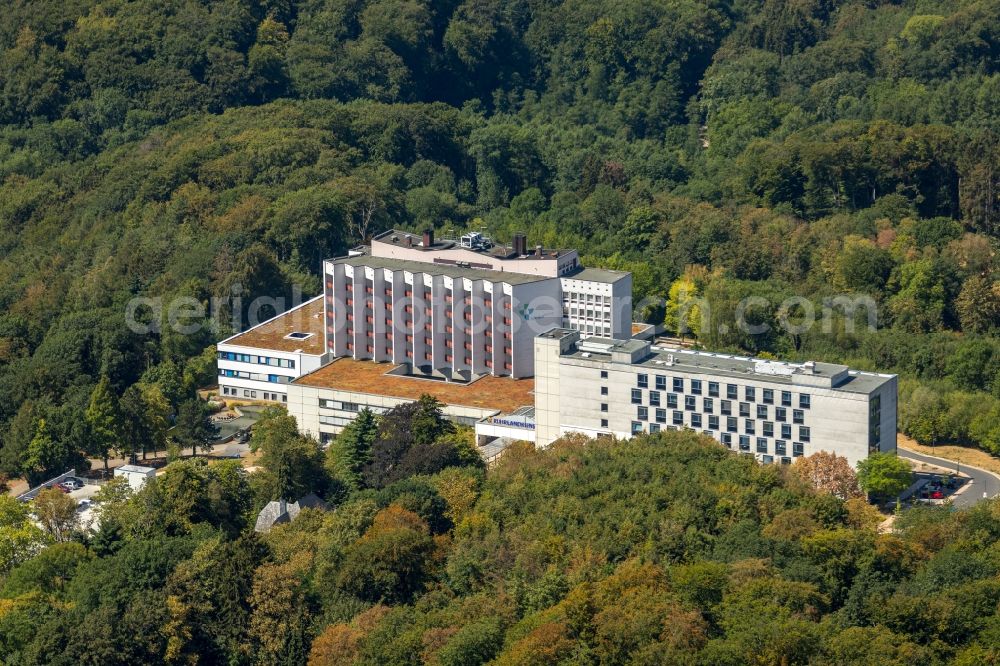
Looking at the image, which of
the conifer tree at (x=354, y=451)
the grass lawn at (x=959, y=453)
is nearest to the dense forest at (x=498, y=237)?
the conifer tree at (x=354, y=451)

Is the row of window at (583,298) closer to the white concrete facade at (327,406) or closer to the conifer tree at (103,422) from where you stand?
the white concrete facade at (327,406)

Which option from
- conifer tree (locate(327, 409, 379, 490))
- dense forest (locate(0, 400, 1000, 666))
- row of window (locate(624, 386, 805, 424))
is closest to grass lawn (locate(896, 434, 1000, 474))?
row of window (locate(624, 386, 805, 424))

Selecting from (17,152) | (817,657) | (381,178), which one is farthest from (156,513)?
(17,152)

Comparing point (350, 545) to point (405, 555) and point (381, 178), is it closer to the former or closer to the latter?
point (405, 555)

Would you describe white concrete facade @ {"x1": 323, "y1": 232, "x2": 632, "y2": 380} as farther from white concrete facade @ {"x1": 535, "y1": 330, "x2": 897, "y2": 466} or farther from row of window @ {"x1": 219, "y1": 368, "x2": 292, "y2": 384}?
white concrete facade @ {"x1": 535, "y1": 330, "x2": 897, "y2": 466}

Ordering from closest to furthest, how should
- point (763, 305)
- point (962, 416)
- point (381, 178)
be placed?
point (962, 416), point (763, 305), point (381, 178)

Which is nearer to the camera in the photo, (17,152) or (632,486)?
(632,486)
